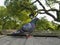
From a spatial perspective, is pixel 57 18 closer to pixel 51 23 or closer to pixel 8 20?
pixel 51 23

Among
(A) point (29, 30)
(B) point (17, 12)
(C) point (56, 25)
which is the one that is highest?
(A) point (29, 30)

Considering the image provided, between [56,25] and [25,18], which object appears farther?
[25,18]

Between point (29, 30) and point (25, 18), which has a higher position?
point (29, 30)

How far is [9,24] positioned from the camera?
81.4ft

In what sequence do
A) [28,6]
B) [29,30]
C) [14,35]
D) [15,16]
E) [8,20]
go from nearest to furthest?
[14,35], [29,30], [28,6], [15,16], [8,20]

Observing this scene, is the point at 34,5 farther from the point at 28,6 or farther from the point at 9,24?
the point at 9,24

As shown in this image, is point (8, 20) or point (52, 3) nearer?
point (52, 3)

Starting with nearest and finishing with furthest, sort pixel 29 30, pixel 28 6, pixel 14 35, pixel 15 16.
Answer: pixel 14 35
pixel 29 30
pixel 28 6
pixel 15 16

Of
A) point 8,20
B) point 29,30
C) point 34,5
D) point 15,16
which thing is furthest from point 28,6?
point 29,30

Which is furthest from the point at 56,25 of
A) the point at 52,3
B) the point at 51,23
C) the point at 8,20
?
the point at 8,20

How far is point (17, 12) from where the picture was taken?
23.4m

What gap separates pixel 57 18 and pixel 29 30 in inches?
724

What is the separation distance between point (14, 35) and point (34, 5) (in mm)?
18840

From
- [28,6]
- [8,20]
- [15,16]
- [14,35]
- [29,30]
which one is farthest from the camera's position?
[8,20]
